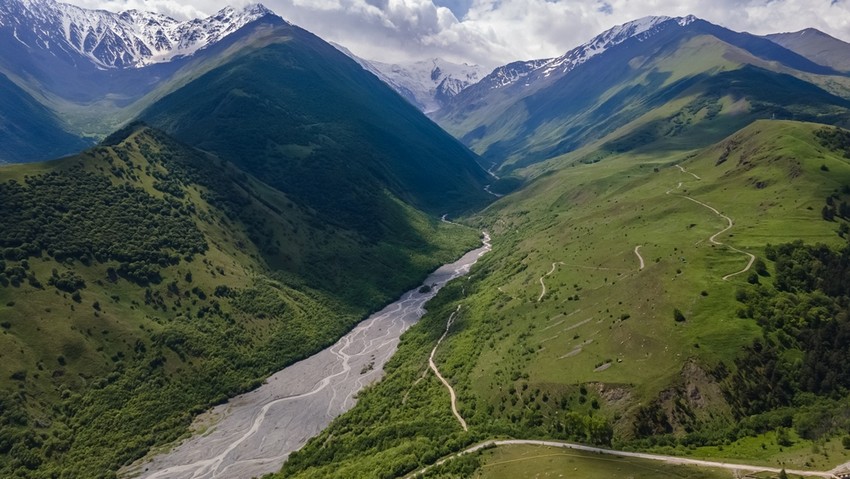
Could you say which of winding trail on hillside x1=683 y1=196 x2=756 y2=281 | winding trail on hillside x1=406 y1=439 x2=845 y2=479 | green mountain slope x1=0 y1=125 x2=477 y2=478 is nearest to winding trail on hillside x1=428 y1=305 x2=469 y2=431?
winding trail on hillside x1=406 y1=439 x2=845 y2=479

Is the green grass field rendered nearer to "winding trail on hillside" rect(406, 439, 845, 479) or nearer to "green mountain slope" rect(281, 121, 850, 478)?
"winding trail on hillside" rect(406, 439, 845, 479)

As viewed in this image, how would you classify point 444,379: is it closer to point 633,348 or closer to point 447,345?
point 447,345

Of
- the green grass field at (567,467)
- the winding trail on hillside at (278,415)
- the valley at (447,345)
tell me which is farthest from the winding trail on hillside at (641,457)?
the winding trail on hillside at (278,415)

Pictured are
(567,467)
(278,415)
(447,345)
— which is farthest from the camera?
(447,345)

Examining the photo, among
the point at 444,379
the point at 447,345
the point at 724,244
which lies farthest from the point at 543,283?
the point at 724,244

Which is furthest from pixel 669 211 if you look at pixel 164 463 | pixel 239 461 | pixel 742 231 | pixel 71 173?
pixel 71 173

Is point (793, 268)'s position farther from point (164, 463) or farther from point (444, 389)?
point (164, 463)
